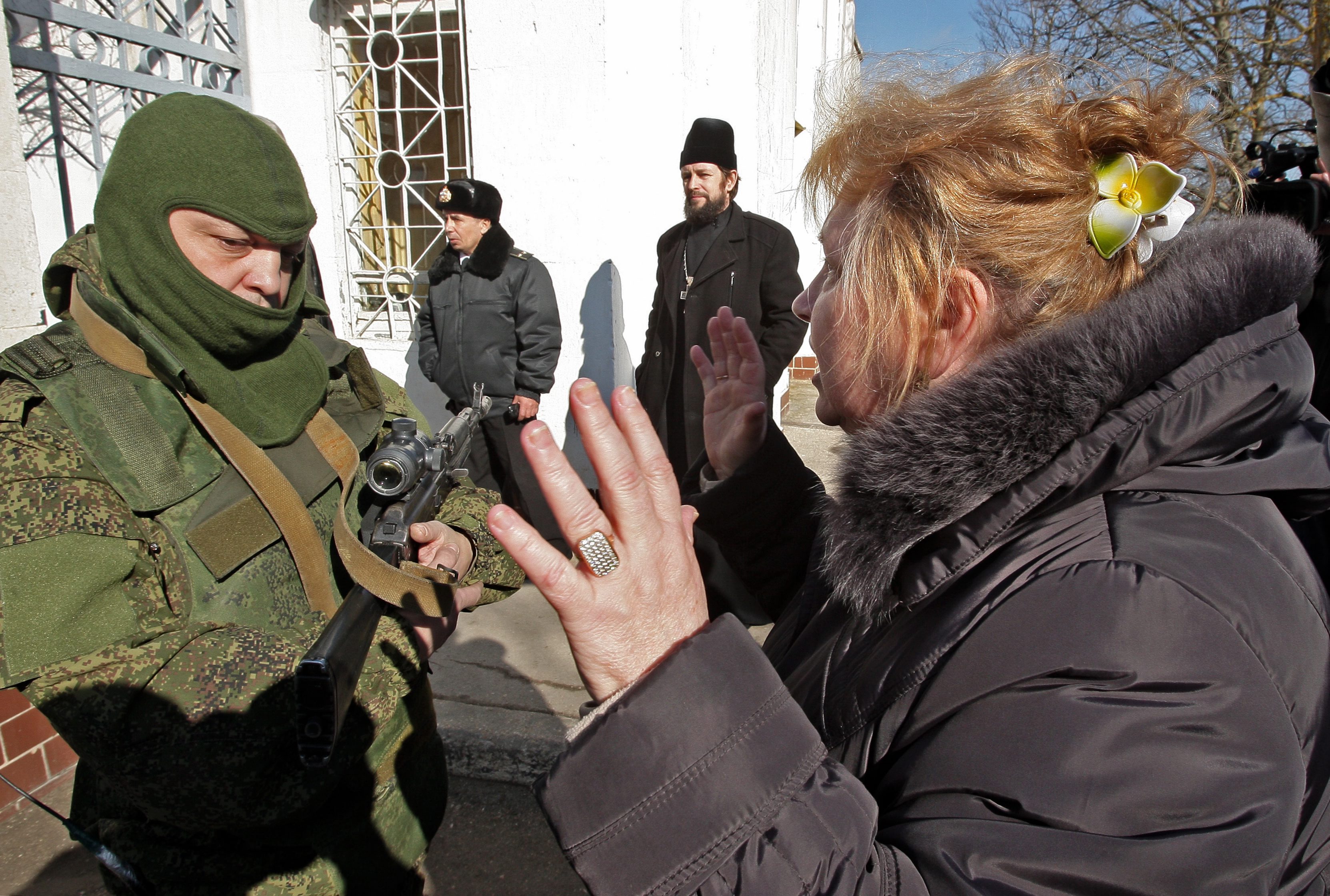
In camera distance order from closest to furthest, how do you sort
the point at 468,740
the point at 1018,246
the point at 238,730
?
the point at 1018,246
the point at 238,730
the point at 468,740

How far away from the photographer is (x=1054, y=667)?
2.42 feet

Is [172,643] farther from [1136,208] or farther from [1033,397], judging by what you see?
[1136,208]

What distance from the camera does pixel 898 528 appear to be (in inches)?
35.3

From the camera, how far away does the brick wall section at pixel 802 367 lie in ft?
29.1

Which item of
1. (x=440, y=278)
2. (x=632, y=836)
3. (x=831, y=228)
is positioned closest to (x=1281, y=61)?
(x=440, y=278)

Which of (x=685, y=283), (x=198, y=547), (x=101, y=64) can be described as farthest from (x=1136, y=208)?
(x=101, y=64)

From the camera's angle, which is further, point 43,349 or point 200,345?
point 200,345

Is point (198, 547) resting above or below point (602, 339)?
above

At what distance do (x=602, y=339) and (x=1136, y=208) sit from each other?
4.10 metres

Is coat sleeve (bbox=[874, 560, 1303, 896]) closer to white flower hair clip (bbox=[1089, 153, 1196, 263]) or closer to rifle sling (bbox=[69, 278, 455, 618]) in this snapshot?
white flower hair clip (bbox=[1089, 153, 1196, 263])

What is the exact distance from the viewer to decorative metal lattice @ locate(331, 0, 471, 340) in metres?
5.12

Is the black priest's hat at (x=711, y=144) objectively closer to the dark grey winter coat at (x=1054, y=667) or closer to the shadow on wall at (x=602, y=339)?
the shadow on wall at (x=602, y=339)

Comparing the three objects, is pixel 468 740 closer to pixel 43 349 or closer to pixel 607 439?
pixel 43 349

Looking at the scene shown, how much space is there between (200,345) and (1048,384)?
4.82 feet
